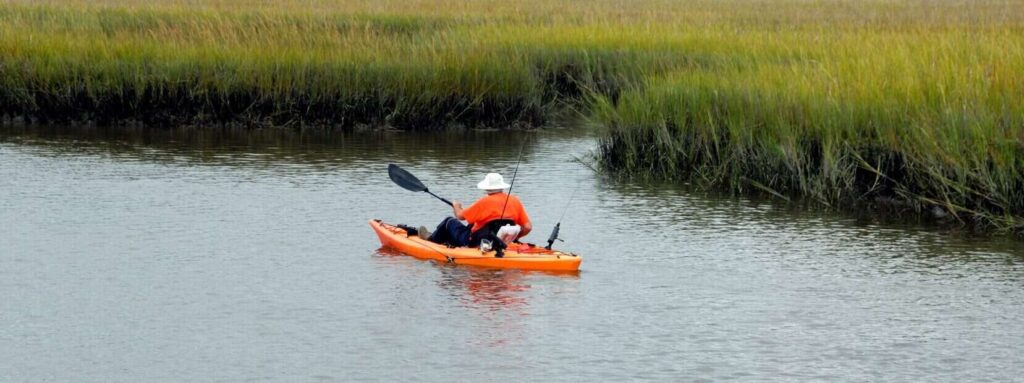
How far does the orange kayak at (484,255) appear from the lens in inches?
443

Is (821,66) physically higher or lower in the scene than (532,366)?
higher

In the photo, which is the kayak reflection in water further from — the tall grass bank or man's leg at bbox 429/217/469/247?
the tall grass bank

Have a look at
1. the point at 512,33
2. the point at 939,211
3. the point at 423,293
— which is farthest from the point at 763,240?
the point at 512,33

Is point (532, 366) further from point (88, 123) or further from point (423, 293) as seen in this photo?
point (88, 123)

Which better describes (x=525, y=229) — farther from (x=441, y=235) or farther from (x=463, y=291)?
(x=463, y=291)

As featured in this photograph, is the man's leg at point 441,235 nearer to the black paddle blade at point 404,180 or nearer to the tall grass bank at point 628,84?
the black paddle blade at point 404,180

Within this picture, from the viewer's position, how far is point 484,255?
37.9 ft

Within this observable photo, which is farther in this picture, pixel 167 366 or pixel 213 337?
pixel 213 337

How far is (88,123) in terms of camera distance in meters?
21.2

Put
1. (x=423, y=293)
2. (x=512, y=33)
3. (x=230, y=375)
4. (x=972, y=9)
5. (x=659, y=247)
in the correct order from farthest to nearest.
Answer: (x=972, y=9) < (x=512, y=33) < (x=659, y=247) < (x=423, y=293) < (x=230, y=375)

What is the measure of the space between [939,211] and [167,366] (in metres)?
7.67

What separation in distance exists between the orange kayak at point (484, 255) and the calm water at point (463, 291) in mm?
138

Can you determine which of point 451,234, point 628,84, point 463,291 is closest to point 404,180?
point 451,234

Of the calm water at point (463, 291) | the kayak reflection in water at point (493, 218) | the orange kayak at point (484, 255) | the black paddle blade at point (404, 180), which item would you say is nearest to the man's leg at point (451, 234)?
the kayak reflection in water at point (493, 218)
